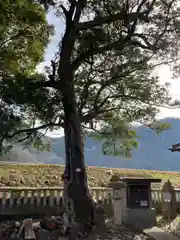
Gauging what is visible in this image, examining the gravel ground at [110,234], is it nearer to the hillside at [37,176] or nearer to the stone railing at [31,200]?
the stone railing at [31,200]

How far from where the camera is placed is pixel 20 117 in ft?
26.5

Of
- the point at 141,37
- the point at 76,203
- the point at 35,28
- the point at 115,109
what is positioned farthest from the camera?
the point at 115,109

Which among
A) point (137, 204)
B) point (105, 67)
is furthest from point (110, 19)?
point (137, 204)

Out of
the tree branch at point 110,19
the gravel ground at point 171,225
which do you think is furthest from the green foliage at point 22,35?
the gravel ground at point 171,225

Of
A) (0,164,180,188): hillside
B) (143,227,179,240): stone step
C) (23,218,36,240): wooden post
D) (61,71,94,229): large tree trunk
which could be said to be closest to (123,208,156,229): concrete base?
(143,227,179,240): stone step

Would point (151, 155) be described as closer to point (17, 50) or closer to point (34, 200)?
point (34, 200)

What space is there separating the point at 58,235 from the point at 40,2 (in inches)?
226

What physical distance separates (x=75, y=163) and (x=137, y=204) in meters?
2.09

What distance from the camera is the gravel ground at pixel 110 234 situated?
6086 millimetres

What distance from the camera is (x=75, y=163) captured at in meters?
7.32

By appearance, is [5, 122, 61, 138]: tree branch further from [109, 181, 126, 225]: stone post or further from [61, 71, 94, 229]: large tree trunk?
[109, 181, 126, 225]: stone post

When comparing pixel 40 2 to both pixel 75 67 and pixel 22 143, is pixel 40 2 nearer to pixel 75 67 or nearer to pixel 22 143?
pixel 75 67

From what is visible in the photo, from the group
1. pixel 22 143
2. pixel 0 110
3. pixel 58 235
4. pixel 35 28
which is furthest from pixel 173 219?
pixel 35 28

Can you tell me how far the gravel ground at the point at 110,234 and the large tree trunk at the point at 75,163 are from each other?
48 centimetres
